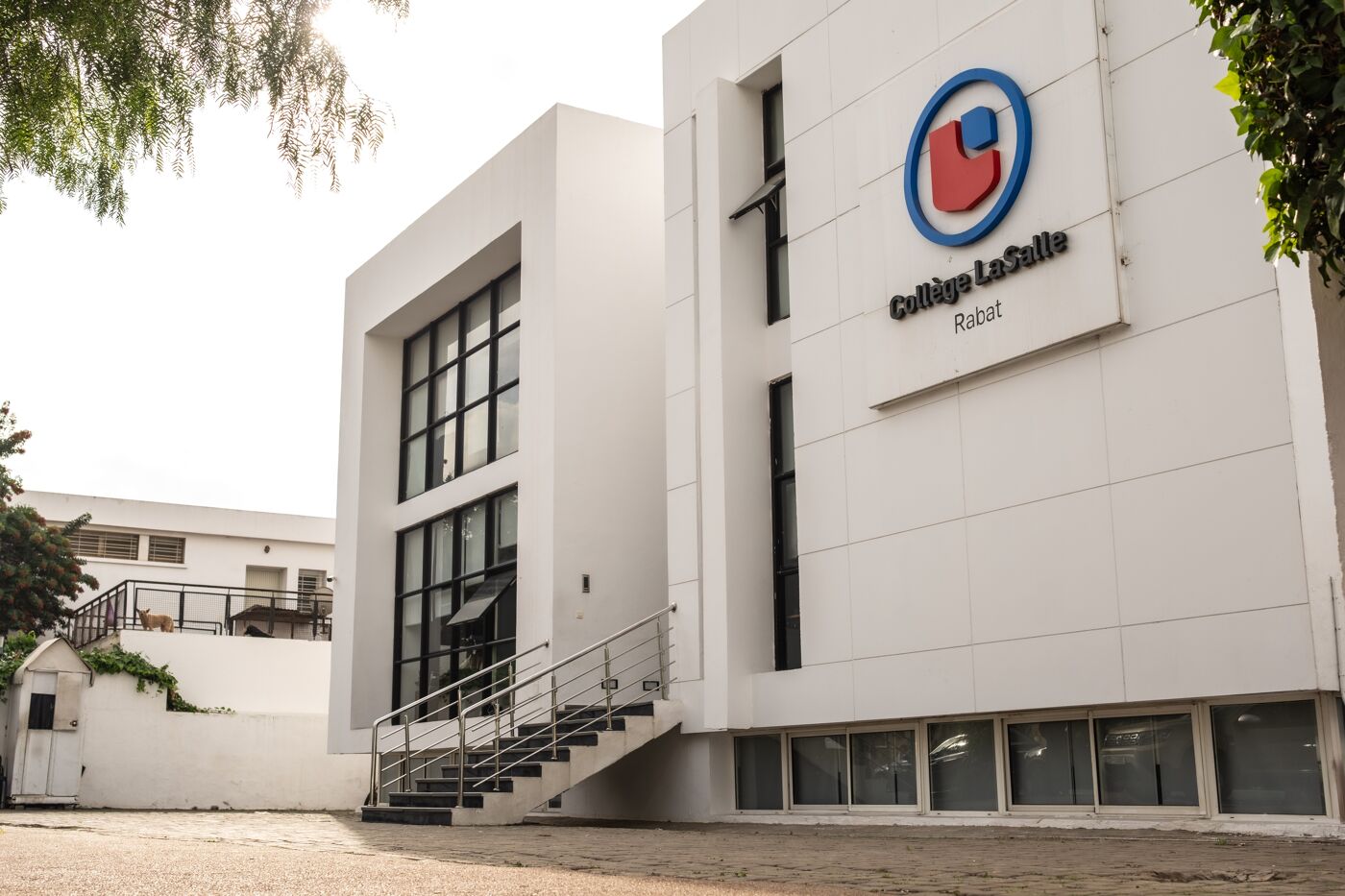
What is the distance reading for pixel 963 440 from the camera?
11.9 meters

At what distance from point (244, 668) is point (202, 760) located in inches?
134

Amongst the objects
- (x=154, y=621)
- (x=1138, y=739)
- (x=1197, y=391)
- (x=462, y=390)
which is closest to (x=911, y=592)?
(x=1138, y=739)

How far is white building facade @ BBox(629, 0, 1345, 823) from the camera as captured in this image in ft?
31.7

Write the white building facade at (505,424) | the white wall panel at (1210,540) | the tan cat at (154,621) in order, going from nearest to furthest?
the white wall panel at (1210,540) → the white building facade at (505,424) → the tan cat at (154,621)

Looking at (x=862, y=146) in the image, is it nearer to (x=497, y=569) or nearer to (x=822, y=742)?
(x=822, y=742)

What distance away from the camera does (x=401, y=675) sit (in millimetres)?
22625

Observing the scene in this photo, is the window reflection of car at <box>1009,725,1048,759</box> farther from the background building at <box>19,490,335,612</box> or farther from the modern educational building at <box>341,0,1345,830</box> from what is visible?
the background building at <box>19,490,335,612</box>

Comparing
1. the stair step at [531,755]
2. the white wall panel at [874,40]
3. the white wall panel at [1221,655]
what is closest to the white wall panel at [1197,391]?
the white wall panel at [1221,655]

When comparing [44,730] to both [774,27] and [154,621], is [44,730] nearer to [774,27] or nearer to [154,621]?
[154,621]

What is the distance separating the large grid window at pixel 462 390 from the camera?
Result: 2012cm

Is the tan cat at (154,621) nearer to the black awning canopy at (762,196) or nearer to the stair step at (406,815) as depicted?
the stair step at (406,815)

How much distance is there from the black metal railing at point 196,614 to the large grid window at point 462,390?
836 cm

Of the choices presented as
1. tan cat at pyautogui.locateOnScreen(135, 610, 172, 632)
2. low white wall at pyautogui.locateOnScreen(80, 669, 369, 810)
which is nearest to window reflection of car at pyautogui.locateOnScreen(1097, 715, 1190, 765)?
low white wall at pyautogui.locateOnScreen(80, 669, 369, 810)

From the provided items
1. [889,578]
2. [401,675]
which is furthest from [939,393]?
[401,675]
